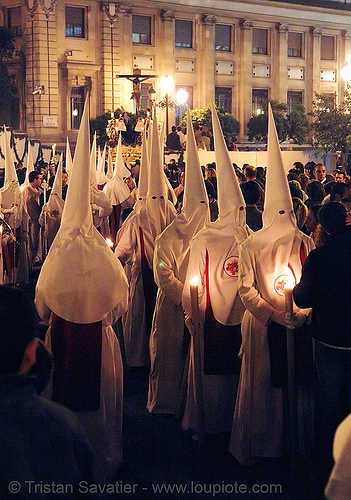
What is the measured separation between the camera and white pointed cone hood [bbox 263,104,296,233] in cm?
499

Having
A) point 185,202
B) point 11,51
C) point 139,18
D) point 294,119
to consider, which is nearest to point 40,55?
point 11,51

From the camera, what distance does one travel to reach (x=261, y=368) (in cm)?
498

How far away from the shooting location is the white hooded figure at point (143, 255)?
7051mm

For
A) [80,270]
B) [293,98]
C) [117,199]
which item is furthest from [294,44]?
[80,270]

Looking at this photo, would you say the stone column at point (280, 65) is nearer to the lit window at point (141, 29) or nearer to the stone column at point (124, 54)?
the lit window at point (141, 29)

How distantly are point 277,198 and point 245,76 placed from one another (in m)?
41.2

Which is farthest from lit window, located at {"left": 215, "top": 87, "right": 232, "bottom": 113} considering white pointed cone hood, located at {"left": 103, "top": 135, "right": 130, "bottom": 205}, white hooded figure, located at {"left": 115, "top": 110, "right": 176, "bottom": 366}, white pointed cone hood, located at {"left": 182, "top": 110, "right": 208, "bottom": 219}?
white pointed cone hood, located at {"left": 182, "top": 110, "right": 208, "bottom": 219}

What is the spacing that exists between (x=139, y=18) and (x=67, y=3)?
440 centimetres

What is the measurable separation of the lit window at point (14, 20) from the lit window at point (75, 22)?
2.44 metres

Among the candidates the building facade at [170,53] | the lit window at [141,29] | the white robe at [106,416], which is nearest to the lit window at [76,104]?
the building facade at [170,53]

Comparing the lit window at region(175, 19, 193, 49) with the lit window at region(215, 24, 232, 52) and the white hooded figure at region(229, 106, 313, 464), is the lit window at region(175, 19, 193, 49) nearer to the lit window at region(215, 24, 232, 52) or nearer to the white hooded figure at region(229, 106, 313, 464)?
the lit window at region(215, 24, 232, 52)

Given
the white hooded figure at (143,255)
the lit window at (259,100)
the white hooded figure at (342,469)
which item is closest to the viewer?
the white hooded figure at (342,469)

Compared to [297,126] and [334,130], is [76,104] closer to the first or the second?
[297,126]

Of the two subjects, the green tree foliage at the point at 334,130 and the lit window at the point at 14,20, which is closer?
the green tree foliage at the point at 334,130
